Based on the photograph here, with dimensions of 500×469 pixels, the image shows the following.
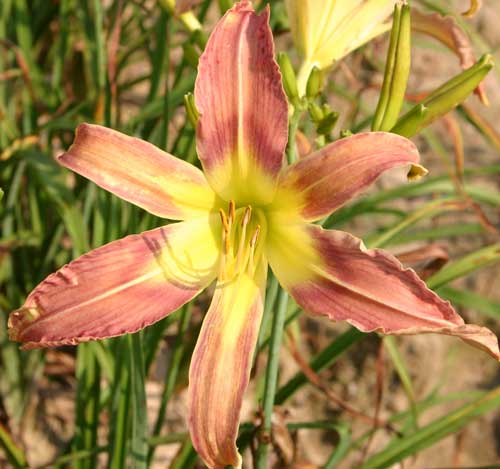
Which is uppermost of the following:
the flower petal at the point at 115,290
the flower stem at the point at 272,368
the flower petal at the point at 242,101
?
the flower petal at the point at 242,101

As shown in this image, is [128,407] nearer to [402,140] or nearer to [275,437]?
[275,437]

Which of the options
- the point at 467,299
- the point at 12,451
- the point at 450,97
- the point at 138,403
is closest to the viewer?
the point at 450,97

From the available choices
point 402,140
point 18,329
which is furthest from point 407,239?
point 18,329

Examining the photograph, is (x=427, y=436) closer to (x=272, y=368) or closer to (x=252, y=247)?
(x=272, y=368)

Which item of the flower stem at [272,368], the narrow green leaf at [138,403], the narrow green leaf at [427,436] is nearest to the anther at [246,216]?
the flower stem at [272,368]

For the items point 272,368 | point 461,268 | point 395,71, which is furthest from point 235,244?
point 461,268

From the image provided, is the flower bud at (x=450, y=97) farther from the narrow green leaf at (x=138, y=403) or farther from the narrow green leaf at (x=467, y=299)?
the narrow green leaf at (x=467, y=299)
